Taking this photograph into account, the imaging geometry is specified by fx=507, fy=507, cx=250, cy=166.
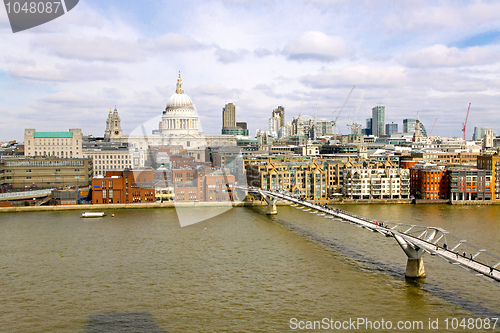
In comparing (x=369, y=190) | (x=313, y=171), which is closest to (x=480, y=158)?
(x=369, y=190)

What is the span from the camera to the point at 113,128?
64.6 m

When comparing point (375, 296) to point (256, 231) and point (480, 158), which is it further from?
point (480, 158)

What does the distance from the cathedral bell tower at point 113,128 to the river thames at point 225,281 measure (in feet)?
144

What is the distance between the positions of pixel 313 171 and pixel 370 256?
16.4m

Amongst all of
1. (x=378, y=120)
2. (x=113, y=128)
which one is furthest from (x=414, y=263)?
(x=378, y=120)

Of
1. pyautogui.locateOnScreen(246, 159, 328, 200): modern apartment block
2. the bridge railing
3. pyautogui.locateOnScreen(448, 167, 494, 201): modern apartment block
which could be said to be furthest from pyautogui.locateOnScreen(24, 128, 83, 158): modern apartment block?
pyautogui.locateOnScreen(448, 167, 494, 201): modern apartment block

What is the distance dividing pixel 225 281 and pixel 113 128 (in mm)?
55431

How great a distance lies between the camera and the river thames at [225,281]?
9.91m

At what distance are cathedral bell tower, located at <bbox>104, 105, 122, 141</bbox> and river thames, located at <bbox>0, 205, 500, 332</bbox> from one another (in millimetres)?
43838

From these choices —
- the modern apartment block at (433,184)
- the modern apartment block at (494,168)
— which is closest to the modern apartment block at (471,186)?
the modern apartment block at (494,168)

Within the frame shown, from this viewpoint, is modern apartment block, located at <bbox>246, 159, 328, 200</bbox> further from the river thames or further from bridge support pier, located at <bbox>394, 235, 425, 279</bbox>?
bridge support pier, located at <bbox>394, 235, 425, 279</bbox>

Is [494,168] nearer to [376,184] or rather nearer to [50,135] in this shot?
[376,184]

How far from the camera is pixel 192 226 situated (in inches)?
803

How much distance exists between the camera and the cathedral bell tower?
6279 centimetres
